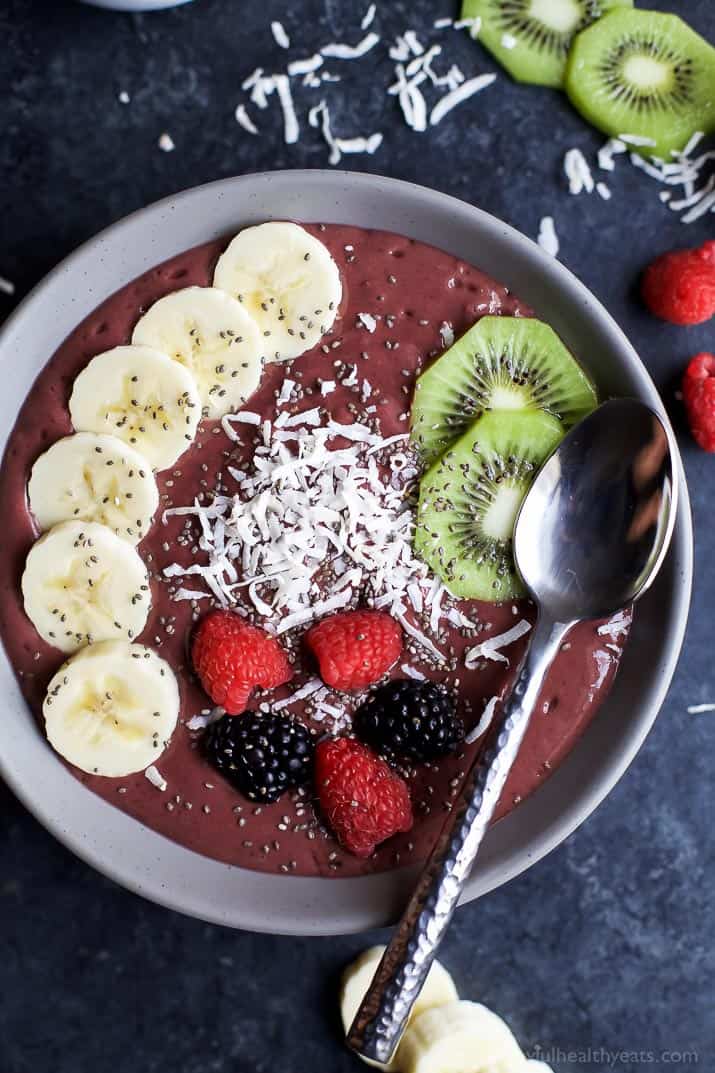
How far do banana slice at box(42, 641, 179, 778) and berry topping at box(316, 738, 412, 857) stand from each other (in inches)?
12.1

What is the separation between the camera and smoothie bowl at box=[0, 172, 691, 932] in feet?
6.53

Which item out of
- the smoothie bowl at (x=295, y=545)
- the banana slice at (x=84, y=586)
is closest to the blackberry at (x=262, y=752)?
the smoothie bowl at (x=295, y=545)

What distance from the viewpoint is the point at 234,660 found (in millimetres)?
1935

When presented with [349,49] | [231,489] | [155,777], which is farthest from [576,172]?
[155,777]

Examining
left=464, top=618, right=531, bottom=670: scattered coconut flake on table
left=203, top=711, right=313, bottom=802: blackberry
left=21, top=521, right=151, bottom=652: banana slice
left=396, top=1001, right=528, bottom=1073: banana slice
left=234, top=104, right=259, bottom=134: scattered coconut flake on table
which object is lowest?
left=396, top=1001, right=528, bottom=1073: banana slice

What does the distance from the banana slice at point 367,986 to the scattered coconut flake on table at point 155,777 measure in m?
0.58

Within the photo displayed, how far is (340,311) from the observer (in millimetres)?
2066

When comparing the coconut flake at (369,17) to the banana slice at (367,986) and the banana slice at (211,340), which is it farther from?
the banana slice at (367,986)

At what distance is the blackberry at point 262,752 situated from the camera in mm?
1957

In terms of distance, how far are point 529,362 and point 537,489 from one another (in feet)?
0.81

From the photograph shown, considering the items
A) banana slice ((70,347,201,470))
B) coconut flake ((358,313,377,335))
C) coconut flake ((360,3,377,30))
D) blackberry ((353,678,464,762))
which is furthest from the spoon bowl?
coconut flake ((360,3,377,30))

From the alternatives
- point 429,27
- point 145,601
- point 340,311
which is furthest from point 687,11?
point 145,601

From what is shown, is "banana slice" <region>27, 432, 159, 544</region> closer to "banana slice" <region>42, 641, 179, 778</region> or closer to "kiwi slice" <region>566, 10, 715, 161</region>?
"banana slice" <region>42, 641, 179, 778</region>

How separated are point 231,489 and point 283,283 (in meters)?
0.40
